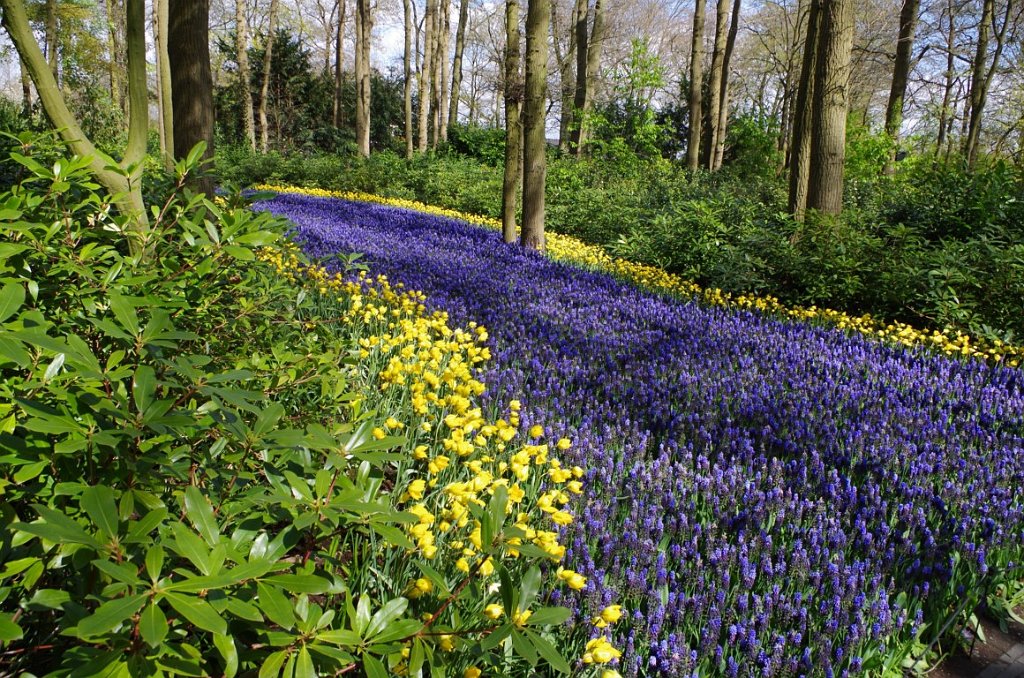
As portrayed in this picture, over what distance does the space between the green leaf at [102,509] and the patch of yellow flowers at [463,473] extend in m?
0.62

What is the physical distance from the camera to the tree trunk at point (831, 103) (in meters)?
7.91

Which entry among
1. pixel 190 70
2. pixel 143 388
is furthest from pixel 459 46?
pixel 143 388

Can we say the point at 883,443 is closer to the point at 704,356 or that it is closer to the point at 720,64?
the point at 704,356

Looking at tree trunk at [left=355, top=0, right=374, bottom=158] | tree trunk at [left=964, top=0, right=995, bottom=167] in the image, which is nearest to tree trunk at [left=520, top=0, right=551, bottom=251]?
tree trunk at [left=355, top=0, right=374, bottom=158]

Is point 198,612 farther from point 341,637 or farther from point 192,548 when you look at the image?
point 341,637

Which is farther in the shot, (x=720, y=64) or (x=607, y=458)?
(x=720, y=64)

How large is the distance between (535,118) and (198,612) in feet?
29.1

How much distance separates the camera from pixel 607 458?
299cm

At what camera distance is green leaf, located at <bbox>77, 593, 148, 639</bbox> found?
2.65 ft

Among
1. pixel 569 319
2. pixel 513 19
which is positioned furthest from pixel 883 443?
pixel 513 19

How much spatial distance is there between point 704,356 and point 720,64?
19917 millimetres

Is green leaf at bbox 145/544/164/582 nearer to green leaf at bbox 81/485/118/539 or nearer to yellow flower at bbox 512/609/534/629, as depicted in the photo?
green leaf at bbox 81/485/118/539

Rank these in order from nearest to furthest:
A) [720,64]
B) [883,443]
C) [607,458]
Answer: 1. [607,458]
2. [883,443]
3. [720,64]

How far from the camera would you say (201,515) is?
1097mm
